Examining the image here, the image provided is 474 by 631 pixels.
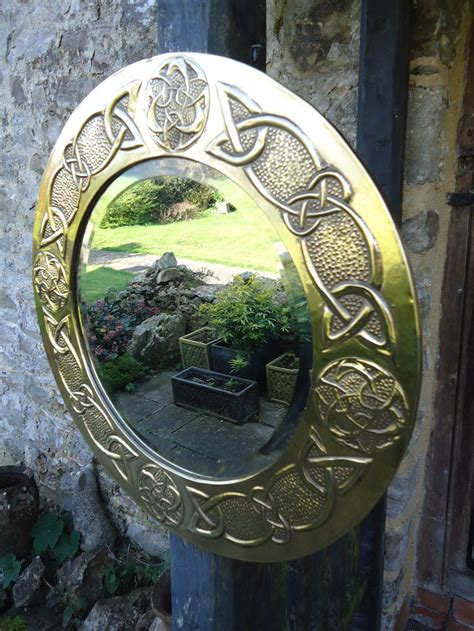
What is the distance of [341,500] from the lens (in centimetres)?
73

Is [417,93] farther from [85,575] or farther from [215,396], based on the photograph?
[85,575]

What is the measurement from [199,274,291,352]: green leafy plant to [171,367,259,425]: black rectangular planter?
0.22 feet

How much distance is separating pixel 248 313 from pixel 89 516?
7.67 ft

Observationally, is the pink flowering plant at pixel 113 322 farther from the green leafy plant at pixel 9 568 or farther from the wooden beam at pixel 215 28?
the green leafy plant at pixel 9 568

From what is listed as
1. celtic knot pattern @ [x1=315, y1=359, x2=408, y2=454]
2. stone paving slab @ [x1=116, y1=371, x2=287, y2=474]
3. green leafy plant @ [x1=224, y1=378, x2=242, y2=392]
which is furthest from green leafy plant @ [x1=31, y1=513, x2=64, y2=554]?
celtic knot pattern @ [x1=315, y1=359, x2=408, y2=454]

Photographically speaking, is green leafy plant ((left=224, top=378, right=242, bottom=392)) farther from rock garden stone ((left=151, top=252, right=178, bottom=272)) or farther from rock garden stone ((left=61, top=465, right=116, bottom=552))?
rock garden stone ((left=61, top=465, right=116, bottom=552))

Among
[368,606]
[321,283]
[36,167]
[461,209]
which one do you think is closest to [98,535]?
[368,606]

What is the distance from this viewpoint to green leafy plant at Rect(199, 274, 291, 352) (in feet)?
2.62

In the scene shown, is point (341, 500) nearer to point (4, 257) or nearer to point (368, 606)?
point (368, 606)

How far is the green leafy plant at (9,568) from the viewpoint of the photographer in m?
2.74

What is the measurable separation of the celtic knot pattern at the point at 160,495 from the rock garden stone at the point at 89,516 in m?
1.98

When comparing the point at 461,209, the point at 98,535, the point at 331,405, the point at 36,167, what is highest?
the point at 36,167

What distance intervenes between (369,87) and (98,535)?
2.49 m

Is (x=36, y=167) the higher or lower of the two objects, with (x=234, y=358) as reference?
higher
